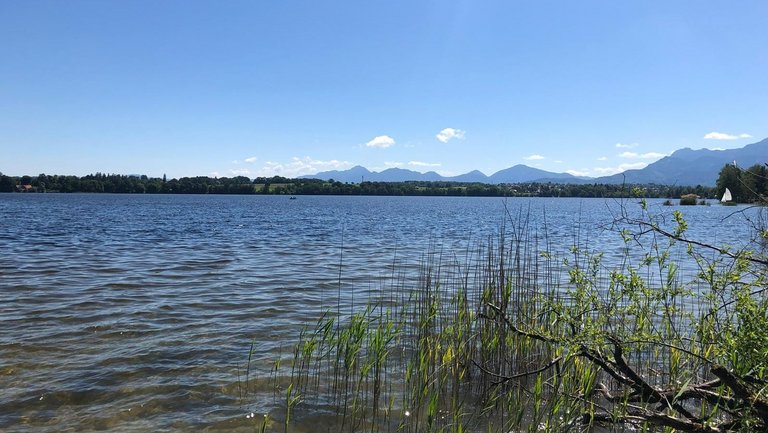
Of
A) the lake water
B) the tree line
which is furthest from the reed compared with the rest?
the tree line

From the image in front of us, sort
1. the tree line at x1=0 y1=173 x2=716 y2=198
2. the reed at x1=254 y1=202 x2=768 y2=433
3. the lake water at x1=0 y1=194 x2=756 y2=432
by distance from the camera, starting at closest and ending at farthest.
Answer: the reed at x1=254 y1=202 x2=768 y2=433
the lake water at x1=0 y1=194 x2=756 y2=432
the tree line at x1=0 y1=173 x2=716 y2=198

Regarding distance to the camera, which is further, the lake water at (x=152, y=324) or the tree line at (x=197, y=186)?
the tree line at (x=197, y=186)

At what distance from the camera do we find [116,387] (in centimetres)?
650

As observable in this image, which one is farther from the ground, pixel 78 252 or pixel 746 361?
pixel 746 361

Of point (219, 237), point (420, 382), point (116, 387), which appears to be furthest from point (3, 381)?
point (219, 237)

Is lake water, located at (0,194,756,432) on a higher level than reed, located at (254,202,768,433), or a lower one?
lower

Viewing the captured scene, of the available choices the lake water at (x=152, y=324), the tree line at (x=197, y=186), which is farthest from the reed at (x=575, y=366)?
the tree line at (x=197, y=186)

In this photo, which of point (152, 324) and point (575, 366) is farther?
point (152, 324)

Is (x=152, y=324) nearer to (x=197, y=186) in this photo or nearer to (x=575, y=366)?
(x=575, y=366)

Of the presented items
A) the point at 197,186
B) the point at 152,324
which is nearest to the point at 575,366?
the point at 152,324

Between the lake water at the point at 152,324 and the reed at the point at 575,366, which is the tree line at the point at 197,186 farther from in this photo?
the reed at the point at 575,366

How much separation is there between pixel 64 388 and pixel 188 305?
480 centimetres

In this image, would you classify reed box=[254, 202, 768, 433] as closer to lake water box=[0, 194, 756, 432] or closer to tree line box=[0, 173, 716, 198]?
lake water box=[0, 194, 756, 432]

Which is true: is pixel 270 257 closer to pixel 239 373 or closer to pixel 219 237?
pixel 219 237
